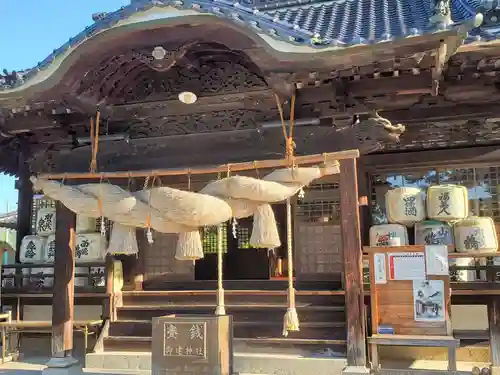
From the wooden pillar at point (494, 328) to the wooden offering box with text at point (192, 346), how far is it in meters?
3.79

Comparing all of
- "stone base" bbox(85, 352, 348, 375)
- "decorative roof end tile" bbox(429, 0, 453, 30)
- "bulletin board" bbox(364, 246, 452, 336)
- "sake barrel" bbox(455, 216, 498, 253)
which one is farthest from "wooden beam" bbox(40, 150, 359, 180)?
"stone base" bbox(85, 352, 348, 375)

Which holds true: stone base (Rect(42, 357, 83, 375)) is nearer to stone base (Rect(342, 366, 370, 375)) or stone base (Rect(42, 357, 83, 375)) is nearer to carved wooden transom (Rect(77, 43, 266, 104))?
carved wooden transom (Rect(77, 43, 266, 104))

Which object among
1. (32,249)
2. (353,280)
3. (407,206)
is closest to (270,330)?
(353,280)

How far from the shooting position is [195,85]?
7199mm

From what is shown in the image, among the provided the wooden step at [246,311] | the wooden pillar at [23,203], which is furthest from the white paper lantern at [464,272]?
the wooden pillar at [23,203]

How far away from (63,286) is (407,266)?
483cm

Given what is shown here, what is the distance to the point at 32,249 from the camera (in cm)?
1006

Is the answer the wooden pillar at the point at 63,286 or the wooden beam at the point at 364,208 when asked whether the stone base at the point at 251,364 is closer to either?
the wooden pillar at the point at 63,286

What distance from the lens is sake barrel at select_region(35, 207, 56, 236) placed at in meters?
10.1

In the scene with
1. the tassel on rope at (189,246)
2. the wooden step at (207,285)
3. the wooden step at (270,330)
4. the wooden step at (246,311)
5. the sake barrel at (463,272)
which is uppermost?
the tassel on rope at (189,246)

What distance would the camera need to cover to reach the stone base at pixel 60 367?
→ 7.29 meters

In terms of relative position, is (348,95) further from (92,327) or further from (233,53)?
(92,327)

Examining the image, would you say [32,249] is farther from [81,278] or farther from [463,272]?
[463,272]

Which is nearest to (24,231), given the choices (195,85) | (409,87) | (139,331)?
(139,331)
